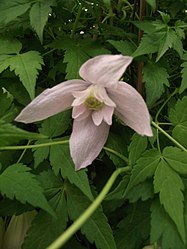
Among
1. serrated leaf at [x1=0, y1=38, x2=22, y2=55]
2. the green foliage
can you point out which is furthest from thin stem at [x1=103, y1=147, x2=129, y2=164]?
serrated leaf at [x1=0, y1=38, x2=22, y2=55]

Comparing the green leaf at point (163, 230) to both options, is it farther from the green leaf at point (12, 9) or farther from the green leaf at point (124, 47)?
the green leaf at point (12, 9)

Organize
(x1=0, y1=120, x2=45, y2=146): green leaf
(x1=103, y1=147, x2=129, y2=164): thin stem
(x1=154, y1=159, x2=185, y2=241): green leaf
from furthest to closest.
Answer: (x1=103, y1=147, x2=129, y2=164): thin stem → (x1=154, y1=159, x2=185, y2=241): green leaf → (x1=0, y1=120, x2=45, y2=146): green leaf

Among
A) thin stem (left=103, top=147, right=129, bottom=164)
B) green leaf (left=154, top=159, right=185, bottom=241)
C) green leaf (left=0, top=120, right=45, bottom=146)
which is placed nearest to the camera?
green leaf (left=0, top=120, right=45, bottom=146)

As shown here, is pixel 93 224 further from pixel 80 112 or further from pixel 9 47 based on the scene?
pixel 9 47

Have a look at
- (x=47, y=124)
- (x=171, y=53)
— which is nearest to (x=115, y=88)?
(x=47, y=124)

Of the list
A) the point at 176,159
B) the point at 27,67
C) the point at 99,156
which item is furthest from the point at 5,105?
the point at 176,159

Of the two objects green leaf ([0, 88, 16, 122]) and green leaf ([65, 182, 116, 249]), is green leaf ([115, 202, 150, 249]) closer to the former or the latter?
green leaf ([65, 182, 116, 249])
